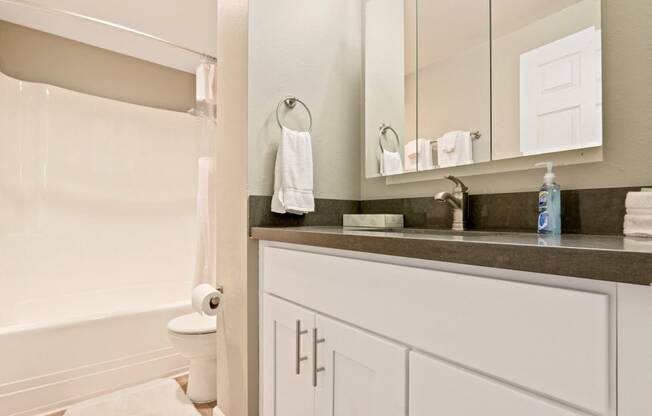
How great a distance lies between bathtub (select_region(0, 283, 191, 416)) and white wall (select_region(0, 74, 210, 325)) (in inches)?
13.8

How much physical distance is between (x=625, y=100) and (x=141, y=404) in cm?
234

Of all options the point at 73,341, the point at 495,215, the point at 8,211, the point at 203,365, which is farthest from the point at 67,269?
the point at 495,215

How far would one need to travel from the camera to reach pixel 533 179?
107cm

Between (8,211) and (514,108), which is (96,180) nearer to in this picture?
(8,211)

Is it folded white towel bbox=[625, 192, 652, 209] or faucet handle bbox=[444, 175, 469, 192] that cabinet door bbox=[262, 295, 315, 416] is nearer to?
faucet handle bbox=[444, 175, 469, 192]

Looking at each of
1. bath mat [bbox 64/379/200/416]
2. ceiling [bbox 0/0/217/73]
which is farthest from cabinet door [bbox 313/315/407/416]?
ceiling [bbox 0/0/217/73]

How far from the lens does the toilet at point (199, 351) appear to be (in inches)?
67.6

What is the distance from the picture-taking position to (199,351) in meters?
1.73

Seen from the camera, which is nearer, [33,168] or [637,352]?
[637,352]

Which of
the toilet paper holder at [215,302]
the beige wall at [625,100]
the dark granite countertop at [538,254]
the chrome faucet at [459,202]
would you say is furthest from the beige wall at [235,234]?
the beige wall at [625,100]

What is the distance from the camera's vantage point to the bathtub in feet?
5.31

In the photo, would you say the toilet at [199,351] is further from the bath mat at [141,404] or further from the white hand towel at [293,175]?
the white hand towel at [293,175]

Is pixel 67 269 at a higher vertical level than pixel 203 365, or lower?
higher

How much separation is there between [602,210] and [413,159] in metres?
0.67
